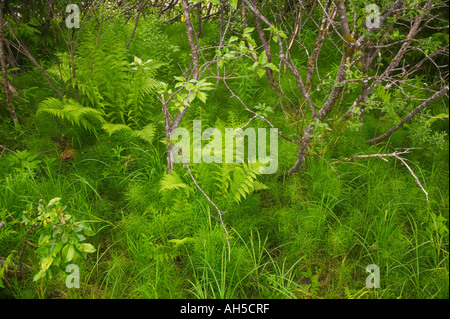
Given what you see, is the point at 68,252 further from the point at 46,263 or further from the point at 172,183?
the point at 172,183

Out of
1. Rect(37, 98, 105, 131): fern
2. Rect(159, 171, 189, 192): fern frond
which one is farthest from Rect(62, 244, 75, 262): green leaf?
Rect(37, 98, 105, 131): fern

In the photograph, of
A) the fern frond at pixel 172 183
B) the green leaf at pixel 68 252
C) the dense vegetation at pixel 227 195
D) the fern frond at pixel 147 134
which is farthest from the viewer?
the fern frond at pixel 147 134

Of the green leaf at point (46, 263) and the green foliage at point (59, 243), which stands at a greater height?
the green foliage at point (59, 243)

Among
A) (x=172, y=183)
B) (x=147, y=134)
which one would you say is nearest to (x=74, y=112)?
(x=147, y=134)

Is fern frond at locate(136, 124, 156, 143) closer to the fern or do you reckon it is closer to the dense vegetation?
the dense vegetation

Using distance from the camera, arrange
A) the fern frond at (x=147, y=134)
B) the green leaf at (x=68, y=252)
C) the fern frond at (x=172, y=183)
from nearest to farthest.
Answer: the green leaf at (x=68, y=252), the fern frond at (x=172, y=183), the fern frond at (x=147, y=134)

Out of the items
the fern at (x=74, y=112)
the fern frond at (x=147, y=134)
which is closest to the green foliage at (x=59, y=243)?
the fern frond at (x=147, y=134)

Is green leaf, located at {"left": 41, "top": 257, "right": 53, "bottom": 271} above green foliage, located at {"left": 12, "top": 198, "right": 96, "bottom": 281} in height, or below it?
below

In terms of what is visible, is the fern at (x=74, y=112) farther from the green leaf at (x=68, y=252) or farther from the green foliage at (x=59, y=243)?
the green leaf at (x=68, y=252)

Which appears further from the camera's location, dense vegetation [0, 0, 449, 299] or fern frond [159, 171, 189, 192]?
fern frond [159, 171, 189, 192]

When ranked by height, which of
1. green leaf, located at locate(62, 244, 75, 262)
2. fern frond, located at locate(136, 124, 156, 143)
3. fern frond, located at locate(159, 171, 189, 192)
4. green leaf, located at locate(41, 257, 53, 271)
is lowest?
green leaf, located at locate(41, 257, 53, 271)

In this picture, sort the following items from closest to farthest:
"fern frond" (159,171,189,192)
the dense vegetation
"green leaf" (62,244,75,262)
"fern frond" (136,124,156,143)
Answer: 1. "green leaf" (62,244,75,262)
2. the dense vegetation
3. "fern frond" (159,171,189,192)
4. "fern frond" (136,124,156,143)

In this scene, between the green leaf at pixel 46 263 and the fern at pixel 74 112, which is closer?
the green leaf at pixel 46 263

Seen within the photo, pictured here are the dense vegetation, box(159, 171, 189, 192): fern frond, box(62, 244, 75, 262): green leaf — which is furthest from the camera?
box(159, 171, 189, 192): fern frond
